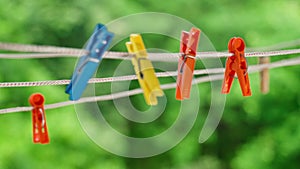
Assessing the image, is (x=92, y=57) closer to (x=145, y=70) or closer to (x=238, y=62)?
(x=145, y=70)

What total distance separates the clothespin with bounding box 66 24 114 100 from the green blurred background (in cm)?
166

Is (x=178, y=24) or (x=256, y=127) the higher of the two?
(x=178, y=24)

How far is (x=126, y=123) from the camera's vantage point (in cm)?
298

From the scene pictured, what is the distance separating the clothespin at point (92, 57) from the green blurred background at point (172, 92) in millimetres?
1664

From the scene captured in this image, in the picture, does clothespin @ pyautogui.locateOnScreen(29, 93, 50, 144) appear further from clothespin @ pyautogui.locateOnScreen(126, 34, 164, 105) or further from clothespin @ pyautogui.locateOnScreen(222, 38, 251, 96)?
clothespin @ pyautogui.locateOnScreen(222, 38, 251, 96)

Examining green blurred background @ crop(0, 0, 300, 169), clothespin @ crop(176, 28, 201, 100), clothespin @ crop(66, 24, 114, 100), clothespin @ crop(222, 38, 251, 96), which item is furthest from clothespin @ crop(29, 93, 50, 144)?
green blurred background @ crop(0, 0, 300, 169)

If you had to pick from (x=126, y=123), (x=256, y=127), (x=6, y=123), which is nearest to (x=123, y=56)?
(x=6, y=123)

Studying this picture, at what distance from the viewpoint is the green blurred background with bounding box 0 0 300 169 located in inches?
108

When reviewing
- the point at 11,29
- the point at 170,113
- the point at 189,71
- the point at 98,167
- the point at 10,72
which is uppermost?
the point at 11,29

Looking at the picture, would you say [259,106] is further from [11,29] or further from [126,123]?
[11,29]

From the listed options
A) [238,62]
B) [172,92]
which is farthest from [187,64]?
[172,92]

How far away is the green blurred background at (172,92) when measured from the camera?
275cm

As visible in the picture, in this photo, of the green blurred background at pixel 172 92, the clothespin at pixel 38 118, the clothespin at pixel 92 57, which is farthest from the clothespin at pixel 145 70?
the green blurred background at pixel 172 92

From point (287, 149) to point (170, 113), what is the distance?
21.2 inches
